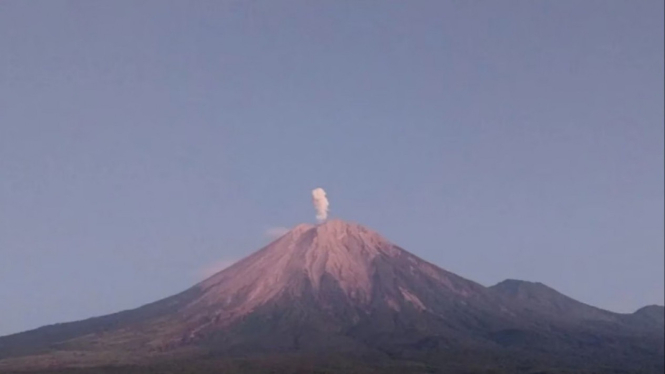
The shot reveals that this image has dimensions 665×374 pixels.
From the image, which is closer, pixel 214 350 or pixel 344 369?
pixel 344 369

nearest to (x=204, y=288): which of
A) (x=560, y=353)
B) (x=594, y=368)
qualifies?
(x=560, y=353)

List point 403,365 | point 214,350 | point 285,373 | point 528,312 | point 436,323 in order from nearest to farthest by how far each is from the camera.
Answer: point 285,373, point 403,365, point 214,350, point 436,323, point 528,312

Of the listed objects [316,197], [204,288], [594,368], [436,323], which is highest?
[316,197]

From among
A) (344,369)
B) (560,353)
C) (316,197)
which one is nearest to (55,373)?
(344,369)

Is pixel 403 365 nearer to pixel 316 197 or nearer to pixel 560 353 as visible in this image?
pixel 560 353

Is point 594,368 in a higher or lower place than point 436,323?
lower

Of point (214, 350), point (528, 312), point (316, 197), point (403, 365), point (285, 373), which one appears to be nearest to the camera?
point (285, 373)

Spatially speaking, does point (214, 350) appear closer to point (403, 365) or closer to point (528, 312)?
point (403, 365)
